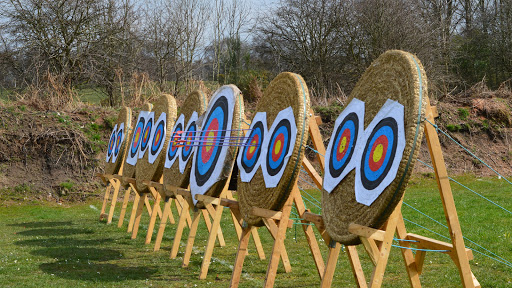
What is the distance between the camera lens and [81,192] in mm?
13875

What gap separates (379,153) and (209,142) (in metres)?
2.87

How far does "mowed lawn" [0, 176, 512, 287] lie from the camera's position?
5469 millimetres

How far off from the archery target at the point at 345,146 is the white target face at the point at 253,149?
936mm

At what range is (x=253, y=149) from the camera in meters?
5.50

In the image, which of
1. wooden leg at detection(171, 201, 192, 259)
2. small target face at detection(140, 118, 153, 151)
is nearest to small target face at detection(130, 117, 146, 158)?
small target face at detection(140, 118, 153, 151)

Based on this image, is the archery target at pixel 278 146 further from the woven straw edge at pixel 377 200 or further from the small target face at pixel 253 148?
the woven straw edge at pixel 377 200

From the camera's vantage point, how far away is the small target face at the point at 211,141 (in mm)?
6023

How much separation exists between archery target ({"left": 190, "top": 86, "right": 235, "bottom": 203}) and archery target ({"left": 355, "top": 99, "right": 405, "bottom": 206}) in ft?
7.32

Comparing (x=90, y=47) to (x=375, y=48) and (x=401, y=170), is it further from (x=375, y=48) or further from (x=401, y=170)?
(x=401, y=170)

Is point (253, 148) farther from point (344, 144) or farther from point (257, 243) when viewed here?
point (257, 243)

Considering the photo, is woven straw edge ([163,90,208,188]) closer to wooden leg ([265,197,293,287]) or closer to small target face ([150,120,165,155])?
small target face ([150,120,165,155])

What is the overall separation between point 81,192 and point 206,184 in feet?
29.2

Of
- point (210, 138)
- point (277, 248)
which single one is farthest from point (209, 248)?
point (277, 248)

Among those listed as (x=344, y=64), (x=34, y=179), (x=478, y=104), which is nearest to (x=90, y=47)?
(x=34, y=179)
